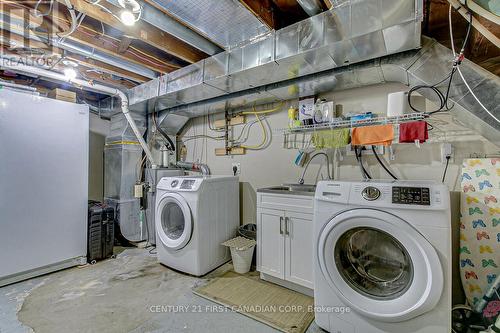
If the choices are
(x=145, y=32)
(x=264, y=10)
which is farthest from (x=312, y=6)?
(x=145, y=32)

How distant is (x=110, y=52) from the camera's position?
225 centimetres

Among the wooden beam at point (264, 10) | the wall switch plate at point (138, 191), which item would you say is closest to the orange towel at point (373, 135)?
the wooden beam at point (264, 10)

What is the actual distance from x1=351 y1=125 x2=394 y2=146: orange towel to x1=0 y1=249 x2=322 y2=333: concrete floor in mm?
1576

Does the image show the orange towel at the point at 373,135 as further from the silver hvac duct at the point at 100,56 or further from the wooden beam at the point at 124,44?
the silver hvac duct at the point at 100,56

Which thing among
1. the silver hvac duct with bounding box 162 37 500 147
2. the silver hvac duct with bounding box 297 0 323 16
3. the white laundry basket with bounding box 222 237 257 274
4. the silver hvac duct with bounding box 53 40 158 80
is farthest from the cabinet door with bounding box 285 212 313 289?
→ the silver hvac duct with bounding box 53 40 158 80

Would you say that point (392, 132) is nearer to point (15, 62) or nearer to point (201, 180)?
point (201, 180)

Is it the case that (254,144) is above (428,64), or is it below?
below

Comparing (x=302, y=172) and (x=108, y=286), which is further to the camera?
(x=302, y=172)

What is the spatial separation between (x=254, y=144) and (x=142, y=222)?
213cm

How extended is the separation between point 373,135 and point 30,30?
299cm

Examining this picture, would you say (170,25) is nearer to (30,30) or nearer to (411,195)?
(30,30)

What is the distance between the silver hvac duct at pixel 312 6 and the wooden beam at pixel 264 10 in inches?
11.5

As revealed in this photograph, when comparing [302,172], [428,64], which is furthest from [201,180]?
[428,64]

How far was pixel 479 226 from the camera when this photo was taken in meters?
1.70
